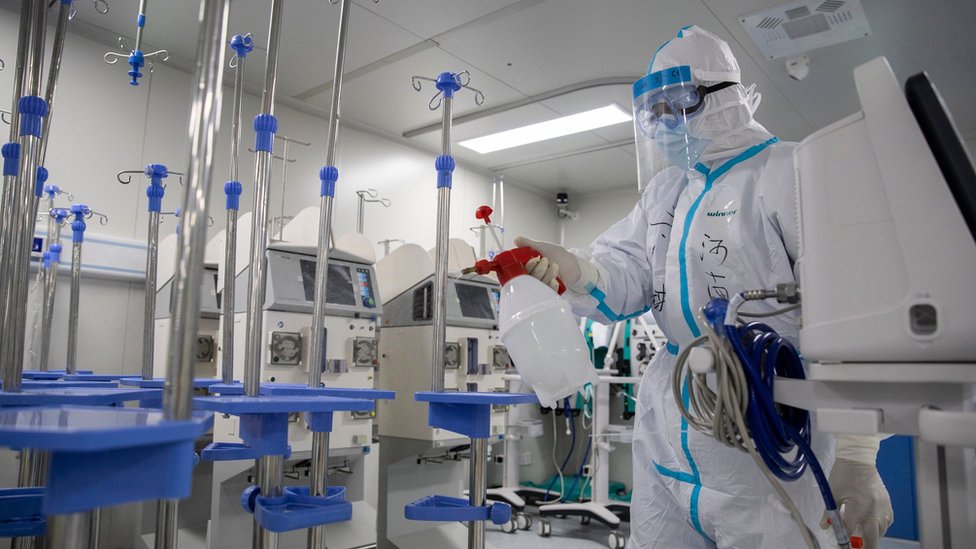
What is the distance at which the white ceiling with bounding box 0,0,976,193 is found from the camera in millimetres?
3227

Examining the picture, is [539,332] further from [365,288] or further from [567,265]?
[365,288]

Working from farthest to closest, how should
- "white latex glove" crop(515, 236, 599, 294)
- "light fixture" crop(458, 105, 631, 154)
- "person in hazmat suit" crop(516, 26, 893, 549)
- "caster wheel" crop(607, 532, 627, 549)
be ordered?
1. "light fixture" crop(458, 105, 631, 154)
2. "caster wheel" crop(607, 532, 627, 549)
3. "white latex glove" crop(515, 236, 599, 294)
4. "person in hazmat suit" crop(516, 26, 893, 549)

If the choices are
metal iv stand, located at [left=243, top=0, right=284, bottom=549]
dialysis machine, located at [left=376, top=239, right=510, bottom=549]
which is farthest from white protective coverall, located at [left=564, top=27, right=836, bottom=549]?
dialysis machine, located at [left=376, top=239, right=510, bottom=549]

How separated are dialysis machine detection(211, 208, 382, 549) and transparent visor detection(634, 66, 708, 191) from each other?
1718 millimetres

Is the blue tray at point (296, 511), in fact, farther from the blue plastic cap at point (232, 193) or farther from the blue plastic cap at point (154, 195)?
the blue plastic cap at point (154, 195)

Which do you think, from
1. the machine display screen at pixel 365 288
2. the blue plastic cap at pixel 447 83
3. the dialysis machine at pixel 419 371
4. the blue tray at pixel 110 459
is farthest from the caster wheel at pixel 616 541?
the blue tray at pixel 110 459

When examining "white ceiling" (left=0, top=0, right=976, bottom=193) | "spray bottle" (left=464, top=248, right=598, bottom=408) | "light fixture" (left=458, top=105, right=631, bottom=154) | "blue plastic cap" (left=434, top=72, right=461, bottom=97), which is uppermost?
"white ceiling" (left=0, top=0, right=976, bottom=193)

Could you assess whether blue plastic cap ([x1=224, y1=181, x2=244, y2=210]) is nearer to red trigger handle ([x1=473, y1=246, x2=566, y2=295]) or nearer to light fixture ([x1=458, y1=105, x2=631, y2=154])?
red trigger handle ([x1=473, y1=246, x2=566, y2=295])

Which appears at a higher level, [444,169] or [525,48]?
[525,48]

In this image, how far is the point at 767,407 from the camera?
0.89m

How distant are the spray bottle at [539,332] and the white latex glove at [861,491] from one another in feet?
1.66

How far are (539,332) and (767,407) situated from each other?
54cm

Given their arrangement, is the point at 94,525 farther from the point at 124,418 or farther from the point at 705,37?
the point at 705,37

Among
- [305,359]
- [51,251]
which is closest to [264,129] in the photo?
[305,359]
